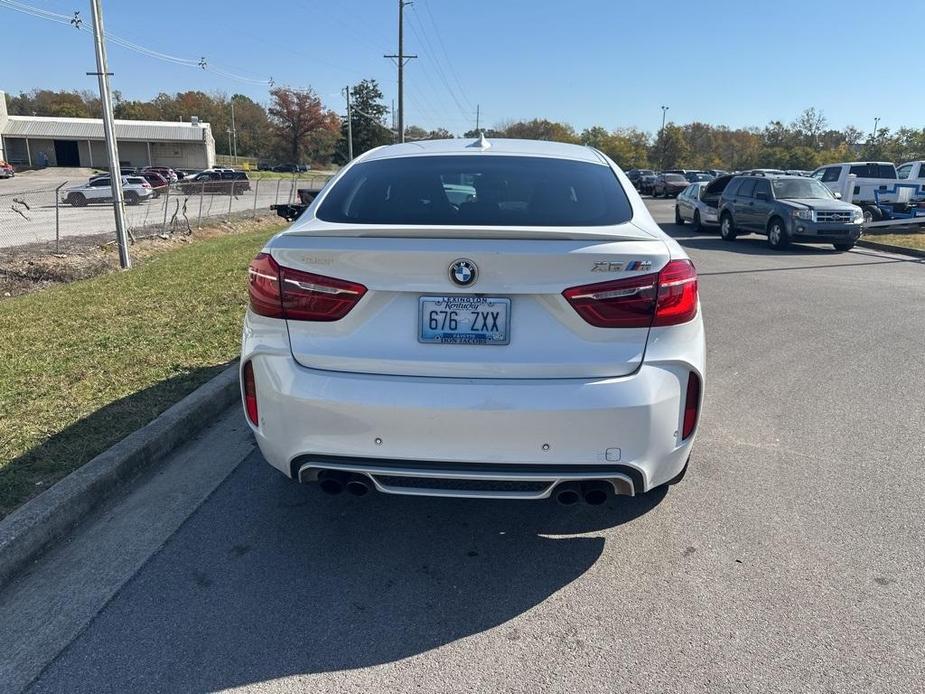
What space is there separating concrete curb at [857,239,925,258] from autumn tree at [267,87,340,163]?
361 feet

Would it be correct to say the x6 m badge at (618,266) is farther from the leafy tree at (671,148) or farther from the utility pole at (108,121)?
the leafy tree at (671,148)

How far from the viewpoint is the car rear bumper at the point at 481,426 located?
2.82 metres

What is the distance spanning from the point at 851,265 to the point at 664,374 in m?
13.4

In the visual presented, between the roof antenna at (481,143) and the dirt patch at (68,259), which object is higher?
the roof antenna at (481,143)

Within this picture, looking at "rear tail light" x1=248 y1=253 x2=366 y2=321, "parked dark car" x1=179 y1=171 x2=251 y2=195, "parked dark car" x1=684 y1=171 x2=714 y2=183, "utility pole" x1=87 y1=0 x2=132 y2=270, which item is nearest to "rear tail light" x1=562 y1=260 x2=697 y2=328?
"rear tail light" x1=248 y1=253 x2=366 y2=321

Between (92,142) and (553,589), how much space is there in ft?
313

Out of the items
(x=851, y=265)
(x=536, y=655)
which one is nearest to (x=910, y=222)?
(x=851, y=265)

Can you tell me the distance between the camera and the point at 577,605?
9.80 ft

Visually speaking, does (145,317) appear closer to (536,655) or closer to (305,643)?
(305,643)

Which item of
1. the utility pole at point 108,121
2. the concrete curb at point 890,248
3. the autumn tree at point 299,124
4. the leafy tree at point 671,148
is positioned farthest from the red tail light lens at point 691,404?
the autumn tree at point 299,124

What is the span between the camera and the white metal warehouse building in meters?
80.9

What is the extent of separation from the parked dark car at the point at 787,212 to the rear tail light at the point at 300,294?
51.9 ft

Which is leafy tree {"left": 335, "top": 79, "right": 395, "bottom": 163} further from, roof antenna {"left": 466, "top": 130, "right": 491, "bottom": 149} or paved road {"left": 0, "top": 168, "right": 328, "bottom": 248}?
roof antenna {"left": 466, "top": 130, "right": 491, "bottom": 149}

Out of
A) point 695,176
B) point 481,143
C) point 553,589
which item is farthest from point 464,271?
point 695,176
